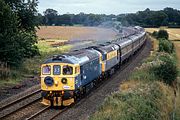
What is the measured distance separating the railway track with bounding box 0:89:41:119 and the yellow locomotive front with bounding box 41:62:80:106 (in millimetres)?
1681

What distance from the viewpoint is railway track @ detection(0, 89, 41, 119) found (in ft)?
75.3

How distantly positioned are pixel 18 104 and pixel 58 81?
2.97 m

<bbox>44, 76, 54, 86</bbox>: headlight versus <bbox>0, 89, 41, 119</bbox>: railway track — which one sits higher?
<bbox>44, 76, 54, 86</bbox>: headlight

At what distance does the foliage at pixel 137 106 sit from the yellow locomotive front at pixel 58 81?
2954 millimetres

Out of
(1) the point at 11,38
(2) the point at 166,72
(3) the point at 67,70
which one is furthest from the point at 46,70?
(2) the point at 166,72

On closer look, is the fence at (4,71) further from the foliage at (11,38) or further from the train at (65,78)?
Answer: the train at (65,78)

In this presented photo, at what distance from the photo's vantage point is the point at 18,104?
82.2 feet

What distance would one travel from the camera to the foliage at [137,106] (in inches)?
716

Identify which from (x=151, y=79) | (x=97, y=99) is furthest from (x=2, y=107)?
(x=151, y=79)

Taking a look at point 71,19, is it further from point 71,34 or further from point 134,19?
point 71,34

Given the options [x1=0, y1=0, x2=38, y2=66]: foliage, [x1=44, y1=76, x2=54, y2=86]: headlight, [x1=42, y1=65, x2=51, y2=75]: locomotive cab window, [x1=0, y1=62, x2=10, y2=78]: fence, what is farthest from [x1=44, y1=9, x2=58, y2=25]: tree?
[x1=44, y1=76, x2=54, y2=86]: headlight

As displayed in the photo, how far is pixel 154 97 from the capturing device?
2330cm

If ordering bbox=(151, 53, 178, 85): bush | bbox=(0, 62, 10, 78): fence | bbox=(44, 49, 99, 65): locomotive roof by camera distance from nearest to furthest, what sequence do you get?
1. bbox=(44, 49, 99, 65): locomotive roof
2. bbox=(0, 62, 10, 78): fence
3. bbox=(151, 53, 178, 85): bush

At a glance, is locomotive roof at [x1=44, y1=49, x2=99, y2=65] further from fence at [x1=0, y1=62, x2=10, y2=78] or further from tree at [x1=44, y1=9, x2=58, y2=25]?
tree at [x1=44, y1=9, x2=58, y2=25]
